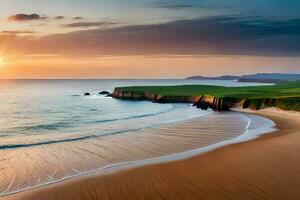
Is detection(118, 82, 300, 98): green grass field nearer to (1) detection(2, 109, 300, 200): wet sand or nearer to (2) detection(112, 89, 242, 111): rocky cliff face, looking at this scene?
(2) detection(112, 89, 242, 111): rocky cliff face

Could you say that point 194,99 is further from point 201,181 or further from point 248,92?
point 201,181

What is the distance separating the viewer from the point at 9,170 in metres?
21.4

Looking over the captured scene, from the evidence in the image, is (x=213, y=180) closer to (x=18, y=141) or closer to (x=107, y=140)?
(x=107, y=140)

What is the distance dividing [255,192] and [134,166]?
8111 mm

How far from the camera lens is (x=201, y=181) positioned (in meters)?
17.7

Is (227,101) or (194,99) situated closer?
(227,101)

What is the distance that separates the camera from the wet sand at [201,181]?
1579 cm

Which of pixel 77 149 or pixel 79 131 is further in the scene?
pixel 79 131

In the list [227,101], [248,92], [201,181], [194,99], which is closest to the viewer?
[201,181]

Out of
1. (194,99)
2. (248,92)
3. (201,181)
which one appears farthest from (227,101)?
(201,181)

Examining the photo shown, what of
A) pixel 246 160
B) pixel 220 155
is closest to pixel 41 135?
pixel 220 155

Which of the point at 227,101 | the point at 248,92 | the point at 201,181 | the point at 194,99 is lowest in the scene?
the point at 194,99

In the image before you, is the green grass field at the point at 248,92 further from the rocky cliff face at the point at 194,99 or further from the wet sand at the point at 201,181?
the wet sand at the point at 201,181

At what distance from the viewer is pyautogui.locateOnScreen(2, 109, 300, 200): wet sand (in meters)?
15.8
